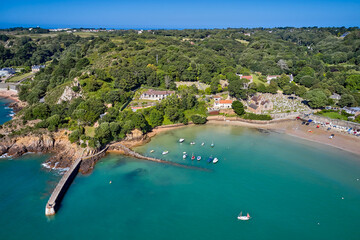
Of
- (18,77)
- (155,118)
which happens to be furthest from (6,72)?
(155,118)

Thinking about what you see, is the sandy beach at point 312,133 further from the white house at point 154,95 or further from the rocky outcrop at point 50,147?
the rocky outcrop at point 50,147

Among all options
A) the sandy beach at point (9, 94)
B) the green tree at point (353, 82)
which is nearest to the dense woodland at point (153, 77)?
the green tree at point (353, 82)

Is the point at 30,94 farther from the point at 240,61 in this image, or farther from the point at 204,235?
the point at 240,61

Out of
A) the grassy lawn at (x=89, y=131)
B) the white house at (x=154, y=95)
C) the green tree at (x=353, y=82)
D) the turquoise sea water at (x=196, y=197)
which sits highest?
the green tree at (x=353, y=82)

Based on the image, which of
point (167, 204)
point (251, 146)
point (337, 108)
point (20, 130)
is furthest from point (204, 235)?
point (337, 108)

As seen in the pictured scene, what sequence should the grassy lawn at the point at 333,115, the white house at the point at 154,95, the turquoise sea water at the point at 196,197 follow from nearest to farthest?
1. the turquoise sea water at the point at 196,197
2. the grassy lawn at the point at 333,115
3. the white house at the point at 154,95

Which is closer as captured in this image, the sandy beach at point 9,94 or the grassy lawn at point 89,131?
the grassy lawn at point 89,131

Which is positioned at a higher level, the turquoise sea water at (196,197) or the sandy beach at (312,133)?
the sandy beach at (312,133)
